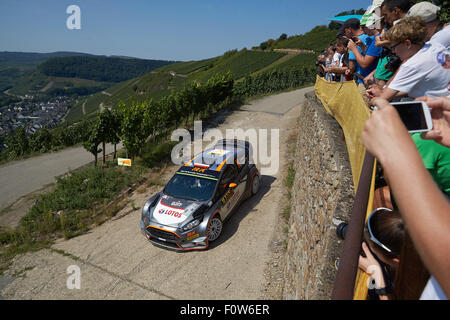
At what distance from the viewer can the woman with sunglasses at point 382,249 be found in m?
1.68

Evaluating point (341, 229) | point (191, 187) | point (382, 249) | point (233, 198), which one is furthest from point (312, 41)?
point (382, 249)

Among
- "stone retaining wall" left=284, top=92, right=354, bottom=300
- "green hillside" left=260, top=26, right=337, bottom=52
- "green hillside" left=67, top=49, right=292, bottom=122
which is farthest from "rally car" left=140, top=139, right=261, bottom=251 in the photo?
"green hillside" left=260, top=26, right=337, bottom=52

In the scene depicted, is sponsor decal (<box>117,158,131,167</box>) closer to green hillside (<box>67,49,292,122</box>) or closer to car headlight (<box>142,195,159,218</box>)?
car headlight (<box>142,195,159,218</box>)

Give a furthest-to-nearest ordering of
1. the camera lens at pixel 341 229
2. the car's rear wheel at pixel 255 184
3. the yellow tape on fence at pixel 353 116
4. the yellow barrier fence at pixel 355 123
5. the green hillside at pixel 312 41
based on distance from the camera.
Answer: the green hillside at pixel 312 41
the car's rear wheel at pixel 255 184
the yellow tape on fence at pixel 353 116
the camera lens at pixel 341 229
the yellow barrier fence at pixel 355 123

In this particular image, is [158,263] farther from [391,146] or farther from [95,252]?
[391,146]

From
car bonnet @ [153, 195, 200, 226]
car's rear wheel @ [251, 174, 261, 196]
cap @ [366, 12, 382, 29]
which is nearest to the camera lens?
cap @ [366, 12, 382, 29]

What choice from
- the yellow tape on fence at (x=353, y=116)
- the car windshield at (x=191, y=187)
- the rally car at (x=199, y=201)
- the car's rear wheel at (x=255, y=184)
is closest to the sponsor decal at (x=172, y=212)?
the rally car at (x=199, y=201)

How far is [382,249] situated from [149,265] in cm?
662

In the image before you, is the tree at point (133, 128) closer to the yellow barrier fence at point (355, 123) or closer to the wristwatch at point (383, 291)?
the yellow barrier fence at point (355, 123)

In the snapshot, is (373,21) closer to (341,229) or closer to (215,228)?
(341,229)

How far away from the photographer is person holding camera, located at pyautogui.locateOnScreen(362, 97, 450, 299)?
30.5 inches

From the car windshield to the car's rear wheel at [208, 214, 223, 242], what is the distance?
0.65 m

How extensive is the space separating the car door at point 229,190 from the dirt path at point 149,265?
0.66m
